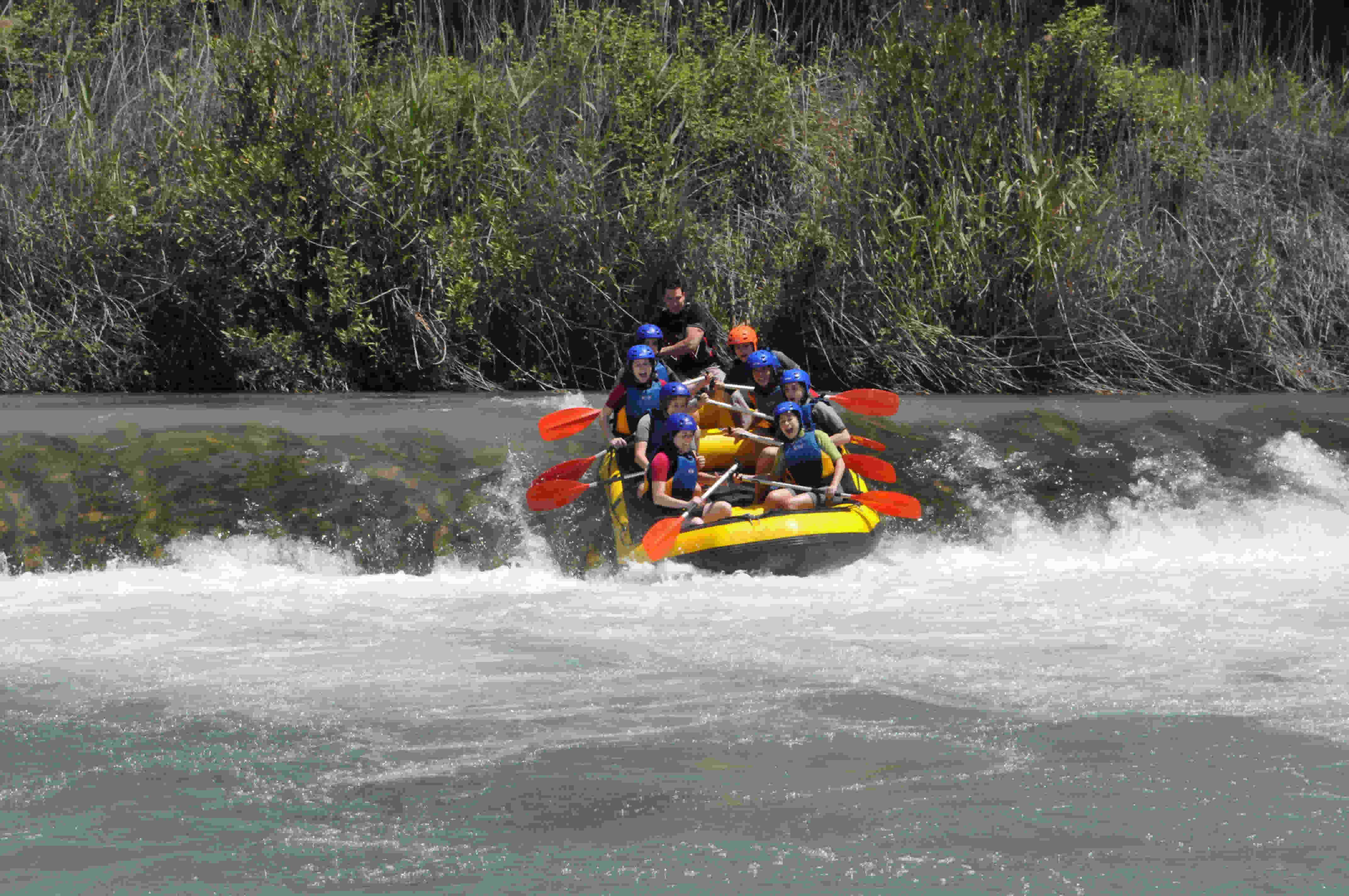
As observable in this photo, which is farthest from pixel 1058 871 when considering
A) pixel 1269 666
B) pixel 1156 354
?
pixel 1156 354

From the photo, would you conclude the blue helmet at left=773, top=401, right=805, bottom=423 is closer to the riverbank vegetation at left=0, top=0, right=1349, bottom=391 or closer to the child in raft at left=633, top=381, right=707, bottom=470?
the child in raft at left=633, top=381, right=707, bottom=470

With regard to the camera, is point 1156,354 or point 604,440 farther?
point 1156,354

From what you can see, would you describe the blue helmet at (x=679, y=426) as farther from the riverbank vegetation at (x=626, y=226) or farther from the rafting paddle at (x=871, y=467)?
the riverbank vegetation at (x=626, y=226)

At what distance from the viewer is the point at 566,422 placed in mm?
7652

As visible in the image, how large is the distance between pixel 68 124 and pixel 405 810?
10.7 meters

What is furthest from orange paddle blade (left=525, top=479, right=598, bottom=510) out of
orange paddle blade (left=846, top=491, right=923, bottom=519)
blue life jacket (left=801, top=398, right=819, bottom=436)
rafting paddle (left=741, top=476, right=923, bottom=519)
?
orange paddle blade (left=846, top=491, right=923, bottom=519)

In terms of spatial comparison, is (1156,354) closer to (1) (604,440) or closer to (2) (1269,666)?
(1) (604,440)

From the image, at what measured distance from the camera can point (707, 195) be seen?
12383 mm

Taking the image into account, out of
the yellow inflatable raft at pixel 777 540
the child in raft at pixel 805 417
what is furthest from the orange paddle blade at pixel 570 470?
the child in raft at pixel 805 417

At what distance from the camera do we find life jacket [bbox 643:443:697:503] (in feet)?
22.6

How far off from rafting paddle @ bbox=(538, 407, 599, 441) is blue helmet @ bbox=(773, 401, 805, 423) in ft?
3.50

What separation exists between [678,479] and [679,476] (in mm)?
14

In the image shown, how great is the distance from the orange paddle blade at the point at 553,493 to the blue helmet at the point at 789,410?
0.95 meters

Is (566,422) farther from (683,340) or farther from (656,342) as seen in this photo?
(683,340)
